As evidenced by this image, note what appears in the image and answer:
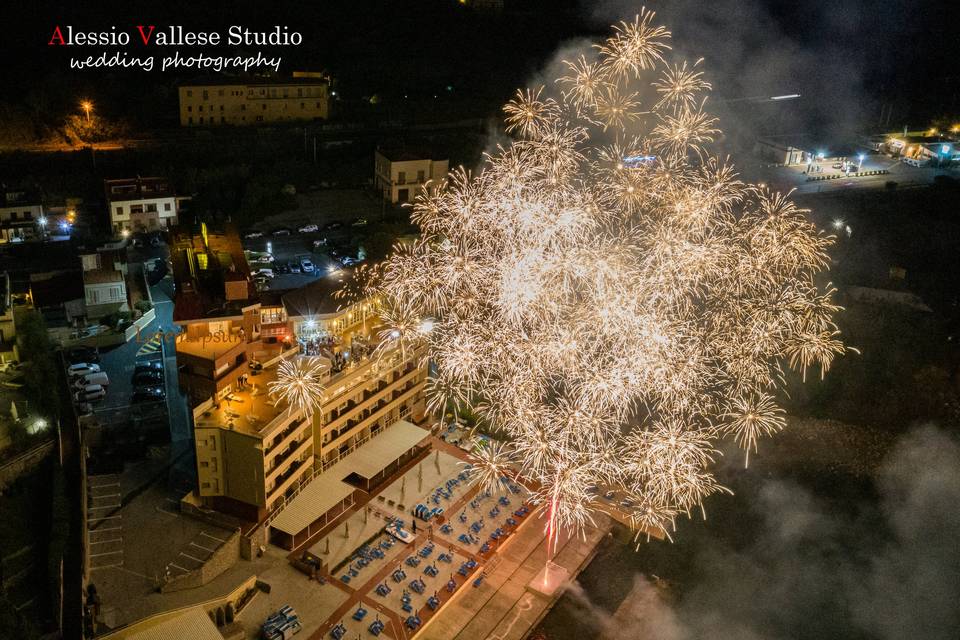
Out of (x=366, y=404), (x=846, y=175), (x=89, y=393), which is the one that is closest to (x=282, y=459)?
(x=366, y=404)

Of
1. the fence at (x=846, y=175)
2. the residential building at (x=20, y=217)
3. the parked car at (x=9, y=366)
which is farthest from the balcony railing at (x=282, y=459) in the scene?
the fence at (x=846, y=175)

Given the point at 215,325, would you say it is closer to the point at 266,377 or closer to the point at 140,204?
the point at 266,377

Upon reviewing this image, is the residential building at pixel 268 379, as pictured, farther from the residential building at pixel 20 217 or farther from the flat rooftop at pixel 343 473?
the residential building at pixel 20 217

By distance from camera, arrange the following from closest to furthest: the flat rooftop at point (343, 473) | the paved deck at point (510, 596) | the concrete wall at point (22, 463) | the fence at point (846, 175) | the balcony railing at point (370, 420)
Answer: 1. the paved deck at point (510, 596)
2. the flat rooftop at point (343, 473)
3. the balcony railing at point (370, 420)
4. the concrete wall at point (22, 463)
5. the fence at point (846, 175)

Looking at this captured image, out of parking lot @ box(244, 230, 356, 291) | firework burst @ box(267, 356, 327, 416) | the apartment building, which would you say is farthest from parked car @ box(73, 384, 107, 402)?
parking lot @ box(244, 230, 356, 291)

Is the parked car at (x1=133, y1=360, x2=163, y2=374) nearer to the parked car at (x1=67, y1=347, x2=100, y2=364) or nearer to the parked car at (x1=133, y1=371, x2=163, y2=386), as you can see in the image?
the parked car at (x1=133, y1=371, x2=163, y2=386)
